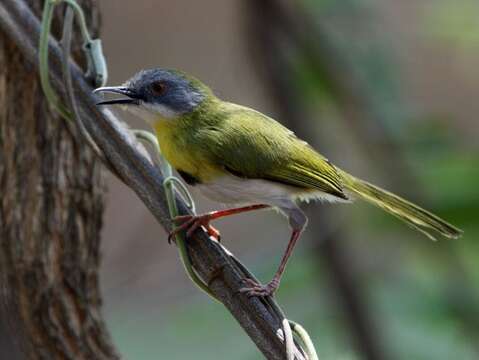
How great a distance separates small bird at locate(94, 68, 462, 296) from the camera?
271cm

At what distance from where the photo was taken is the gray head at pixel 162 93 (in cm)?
284

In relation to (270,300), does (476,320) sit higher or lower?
A: higher

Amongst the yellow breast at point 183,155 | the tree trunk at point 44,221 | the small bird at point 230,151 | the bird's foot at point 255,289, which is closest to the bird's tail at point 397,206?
the small bird at point 230,151

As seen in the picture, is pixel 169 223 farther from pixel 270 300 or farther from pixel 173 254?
pixel 173 254

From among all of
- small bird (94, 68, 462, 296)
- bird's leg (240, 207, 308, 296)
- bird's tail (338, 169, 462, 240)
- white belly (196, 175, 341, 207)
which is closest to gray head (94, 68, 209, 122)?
small bird (94, 68, 462, 296)

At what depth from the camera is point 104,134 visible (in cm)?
226

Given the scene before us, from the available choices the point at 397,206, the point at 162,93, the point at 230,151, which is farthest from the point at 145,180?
the point at 397,206

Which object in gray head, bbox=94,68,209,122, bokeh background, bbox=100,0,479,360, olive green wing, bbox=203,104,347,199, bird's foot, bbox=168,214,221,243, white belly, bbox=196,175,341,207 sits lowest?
bird's foot, bbox=168,214,221,243

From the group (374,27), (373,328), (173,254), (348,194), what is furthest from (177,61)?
(348,194)

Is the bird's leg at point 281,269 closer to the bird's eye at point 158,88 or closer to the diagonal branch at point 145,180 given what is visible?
the diagonal branch at point 145,180

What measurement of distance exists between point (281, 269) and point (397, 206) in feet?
2.53

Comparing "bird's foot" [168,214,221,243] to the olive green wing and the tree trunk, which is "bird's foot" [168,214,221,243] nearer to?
the olive green wing

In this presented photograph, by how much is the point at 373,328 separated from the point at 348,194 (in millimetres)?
1709

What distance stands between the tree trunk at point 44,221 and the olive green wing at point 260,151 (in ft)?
1.41
